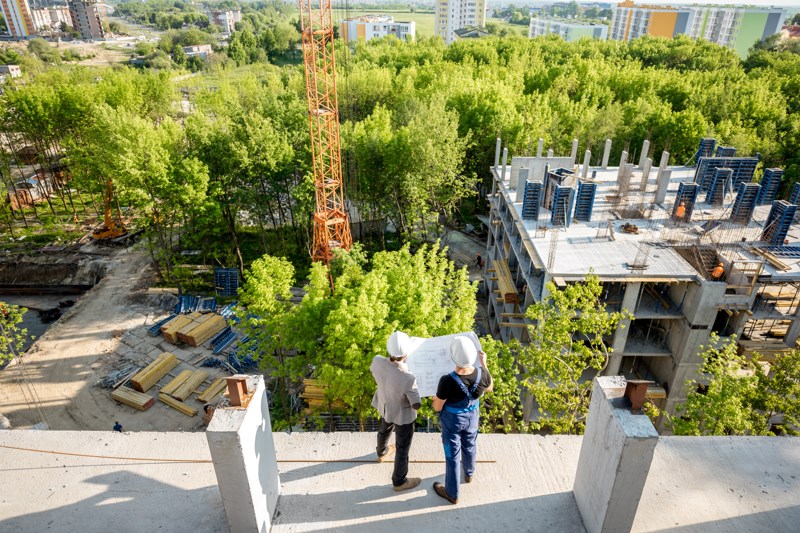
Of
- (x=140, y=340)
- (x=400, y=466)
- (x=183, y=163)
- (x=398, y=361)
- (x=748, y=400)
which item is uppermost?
(x=398, y=361)

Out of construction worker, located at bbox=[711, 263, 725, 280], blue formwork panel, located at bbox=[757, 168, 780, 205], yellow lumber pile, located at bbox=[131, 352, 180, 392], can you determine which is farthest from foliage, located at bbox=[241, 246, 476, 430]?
blue formwork panel, located at bbox=[757, 168, 780, 205]

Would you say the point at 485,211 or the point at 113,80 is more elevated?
the point at 113,80

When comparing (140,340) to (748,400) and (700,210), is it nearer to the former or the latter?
(748,400)

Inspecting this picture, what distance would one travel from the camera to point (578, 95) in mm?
42406

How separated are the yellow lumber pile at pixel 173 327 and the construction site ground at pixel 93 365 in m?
0.34

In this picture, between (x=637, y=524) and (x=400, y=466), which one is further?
(x=400, y=466)

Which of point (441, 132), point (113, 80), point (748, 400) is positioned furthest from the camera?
point (113, 80)

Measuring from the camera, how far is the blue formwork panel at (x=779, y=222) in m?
17.9

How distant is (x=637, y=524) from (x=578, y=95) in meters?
43.5

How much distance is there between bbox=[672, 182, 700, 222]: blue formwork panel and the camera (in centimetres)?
2036

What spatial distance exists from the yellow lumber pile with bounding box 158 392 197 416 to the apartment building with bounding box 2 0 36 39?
582 ft

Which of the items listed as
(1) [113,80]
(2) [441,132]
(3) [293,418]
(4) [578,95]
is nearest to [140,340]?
(3) [293,418]

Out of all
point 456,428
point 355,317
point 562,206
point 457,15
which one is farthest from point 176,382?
point 457,15

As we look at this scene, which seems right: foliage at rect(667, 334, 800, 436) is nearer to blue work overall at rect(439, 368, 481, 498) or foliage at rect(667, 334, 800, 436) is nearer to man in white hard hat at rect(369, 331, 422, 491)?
blue work overall at rect(439, 368, 481, 498)
